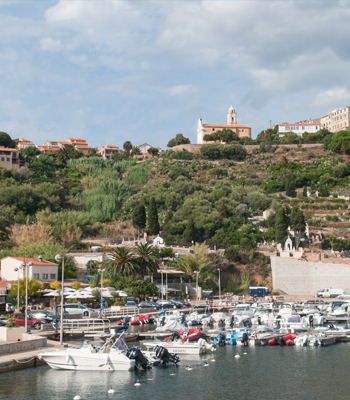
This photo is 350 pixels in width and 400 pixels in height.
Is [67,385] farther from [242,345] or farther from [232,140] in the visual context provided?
[232,140]

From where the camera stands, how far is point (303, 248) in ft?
228

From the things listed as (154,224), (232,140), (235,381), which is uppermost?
(232,140)


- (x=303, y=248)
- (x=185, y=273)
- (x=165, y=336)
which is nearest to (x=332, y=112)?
(x=303, y=248)

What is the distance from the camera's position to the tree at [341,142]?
106 m

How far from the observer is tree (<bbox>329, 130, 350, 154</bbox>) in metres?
106

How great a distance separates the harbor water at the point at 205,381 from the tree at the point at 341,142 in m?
85.9

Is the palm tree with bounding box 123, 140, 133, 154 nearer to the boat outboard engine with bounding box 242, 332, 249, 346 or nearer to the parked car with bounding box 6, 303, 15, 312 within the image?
the parked car with bounding box 6, 303, 15, 312

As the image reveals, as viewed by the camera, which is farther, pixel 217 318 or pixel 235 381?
pixel 217 318

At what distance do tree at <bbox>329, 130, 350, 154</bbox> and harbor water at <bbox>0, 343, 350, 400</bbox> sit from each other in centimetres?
8591

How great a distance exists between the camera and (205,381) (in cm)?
2255

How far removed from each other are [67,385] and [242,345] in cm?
1400

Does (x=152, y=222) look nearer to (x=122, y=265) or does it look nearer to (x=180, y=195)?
(x=180, y=195)

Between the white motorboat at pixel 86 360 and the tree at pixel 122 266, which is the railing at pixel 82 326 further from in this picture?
the tree at pixel 122 266

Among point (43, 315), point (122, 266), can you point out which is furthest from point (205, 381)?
point (122, 266)
